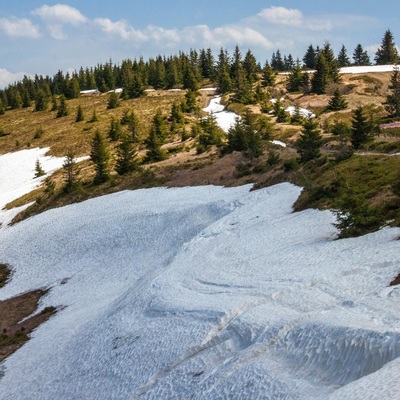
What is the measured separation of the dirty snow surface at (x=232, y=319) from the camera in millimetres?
8680

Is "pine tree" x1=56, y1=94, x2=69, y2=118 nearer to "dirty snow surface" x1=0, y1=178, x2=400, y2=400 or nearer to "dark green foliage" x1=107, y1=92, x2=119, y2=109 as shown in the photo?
"dark green foliage" x1=107, y1=92, x2=119, y2=109

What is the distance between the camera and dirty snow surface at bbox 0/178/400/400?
8680 millimetres

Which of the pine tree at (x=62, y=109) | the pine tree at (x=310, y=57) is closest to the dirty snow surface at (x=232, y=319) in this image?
the pine tree at (x=62, y=109)

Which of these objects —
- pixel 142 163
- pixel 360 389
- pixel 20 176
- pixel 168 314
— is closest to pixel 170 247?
pixel 168 314

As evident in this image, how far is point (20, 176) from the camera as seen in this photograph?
2913 inches

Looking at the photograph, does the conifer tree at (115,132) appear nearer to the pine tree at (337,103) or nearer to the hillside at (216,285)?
the hillside at (216,285)

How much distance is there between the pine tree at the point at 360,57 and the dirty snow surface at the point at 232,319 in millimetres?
153077

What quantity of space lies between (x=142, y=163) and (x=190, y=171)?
50.7ft

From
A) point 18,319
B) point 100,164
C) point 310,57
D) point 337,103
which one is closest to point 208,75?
point 310,57

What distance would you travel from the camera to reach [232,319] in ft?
39.2

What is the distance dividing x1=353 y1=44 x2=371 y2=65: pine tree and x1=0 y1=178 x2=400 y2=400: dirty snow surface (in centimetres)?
15308

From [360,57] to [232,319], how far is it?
17143cm

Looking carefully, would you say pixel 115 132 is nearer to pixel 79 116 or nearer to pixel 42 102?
pixel 79 116

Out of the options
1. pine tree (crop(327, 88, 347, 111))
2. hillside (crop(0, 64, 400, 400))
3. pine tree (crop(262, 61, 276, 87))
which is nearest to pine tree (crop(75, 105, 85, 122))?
pine tree (crop(262, 61, 276, 87))
